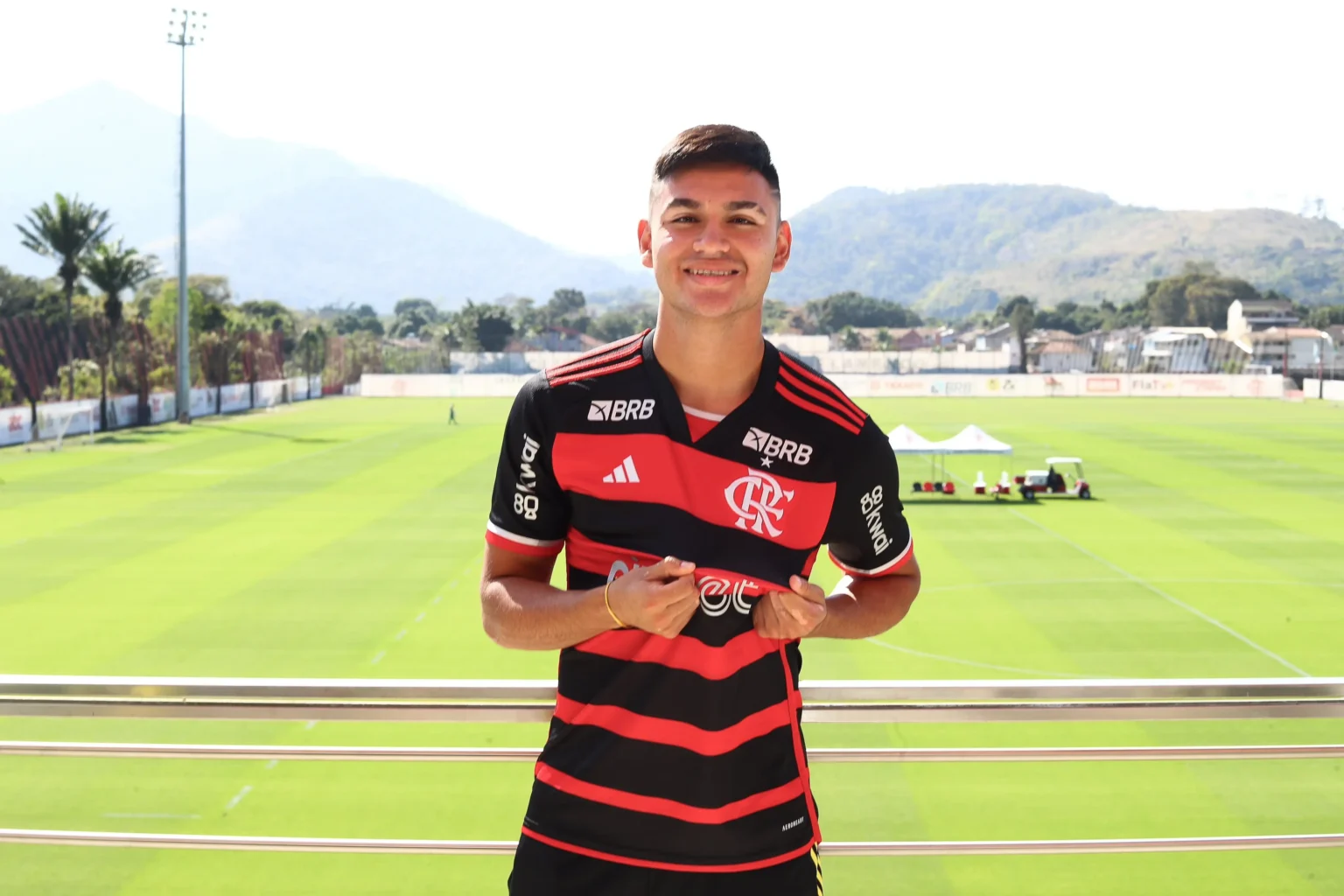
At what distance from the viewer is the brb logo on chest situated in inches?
106

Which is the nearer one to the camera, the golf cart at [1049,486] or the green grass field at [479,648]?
the green grass field at [479,648]

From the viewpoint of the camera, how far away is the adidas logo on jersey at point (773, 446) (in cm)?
274

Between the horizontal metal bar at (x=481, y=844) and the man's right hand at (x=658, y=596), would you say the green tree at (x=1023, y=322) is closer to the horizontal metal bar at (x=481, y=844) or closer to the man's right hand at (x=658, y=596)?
the horizontal metal bar at (x=481, y=844)

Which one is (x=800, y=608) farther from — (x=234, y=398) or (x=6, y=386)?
(x=234, y=398)

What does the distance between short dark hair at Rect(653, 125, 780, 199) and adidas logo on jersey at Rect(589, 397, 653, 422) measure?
0.47 m

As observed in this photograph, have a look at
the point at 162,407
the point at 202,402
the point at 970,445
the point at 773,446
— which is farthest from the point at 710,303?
the point at 202,402

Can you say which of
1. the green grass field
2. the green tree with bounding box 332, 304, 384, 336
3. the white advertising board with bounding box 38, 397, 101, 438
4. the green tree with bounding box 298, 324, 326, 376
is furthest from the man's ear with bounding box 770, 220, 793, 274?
the green tree with bounding box 332, 304, 384, 336

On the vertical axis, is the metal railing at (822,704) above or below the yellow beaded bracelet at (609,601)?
below

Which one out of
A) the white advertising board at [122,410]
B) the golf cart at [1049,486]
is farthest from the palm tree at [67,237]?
the golf cart at [1049,486]

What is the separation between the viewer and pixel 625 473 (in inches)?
106

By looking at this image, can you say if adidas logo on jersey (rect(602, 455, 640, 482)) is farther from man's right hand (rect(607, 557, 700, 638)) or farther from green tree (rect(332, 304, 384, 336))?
green tree (rect(332, 304, 384, 336))

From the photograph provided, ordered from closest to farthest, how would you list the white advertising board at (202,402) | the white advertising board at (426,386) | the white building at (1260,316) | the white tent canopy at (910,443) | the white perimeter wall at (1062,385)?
the white tent canopy at (910,443), the white advertising board at (202,402), the white perimeter wall at (1062,385), the white advertising board at (426,386), the white building at (1260,316)

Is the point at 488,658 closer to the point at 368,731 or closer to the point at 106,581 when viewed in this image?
the point at 368,731

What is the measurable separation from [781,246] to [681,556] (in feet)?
2.37
